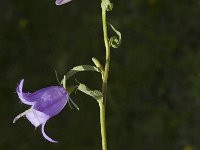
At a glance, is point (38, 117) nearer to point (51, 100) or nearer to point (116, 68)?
Result: point (51, 100)

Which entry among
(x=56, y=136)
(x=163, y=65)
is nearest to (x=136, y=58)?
(x=163, y=65)

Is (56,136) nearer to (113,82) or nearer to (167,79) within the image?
(113,82)

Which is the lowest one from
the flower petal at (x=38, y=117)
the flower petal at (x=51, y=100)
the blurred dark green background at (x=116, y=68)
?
the blurred dark green background at (x=116, y=68)

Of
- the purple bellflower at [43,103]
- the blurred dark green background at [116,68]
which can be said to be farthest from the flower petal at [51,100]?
the blurred dark green background at [116,68]

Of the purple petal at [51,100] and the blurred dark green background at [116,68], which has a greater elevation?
the purple petal at [51,100]

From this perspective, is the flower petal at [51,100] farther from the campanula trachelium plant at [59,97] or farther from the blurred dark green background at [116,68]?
the blurred dark green background at [116,68]

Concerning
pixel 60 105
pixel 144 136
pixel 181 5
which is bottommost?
pixel 144 136

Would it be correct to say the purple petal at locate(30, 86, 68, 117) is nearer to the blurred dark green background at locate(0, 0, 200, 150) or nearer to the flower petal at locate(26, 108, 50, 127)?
the flower petal at locate(26, 108, 50, 127)

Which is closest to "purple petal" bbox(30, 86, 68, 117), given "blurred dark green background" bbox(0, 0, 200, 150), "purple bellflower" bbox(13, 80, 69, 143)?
"purple bellflower" bbox(13, 80, 69, 143)
